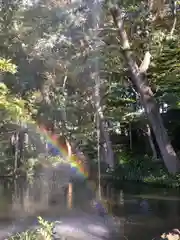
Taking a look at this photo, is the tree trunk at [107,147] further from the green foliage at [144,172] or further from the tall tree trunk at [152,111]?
the tall tree trunk at [152,111]

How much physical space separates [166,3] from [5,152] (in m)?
14.3

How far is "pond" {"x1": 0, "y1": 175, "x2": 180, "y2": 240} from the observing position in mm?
9672

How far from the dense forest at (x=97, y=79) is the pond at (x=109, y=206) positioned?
2.91 metres

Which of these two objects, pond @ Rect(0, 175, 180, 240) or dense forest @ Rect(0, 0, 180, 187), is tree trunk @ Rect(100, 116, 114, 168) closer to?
dense forest @ Rect(0, 0, 180, 187)

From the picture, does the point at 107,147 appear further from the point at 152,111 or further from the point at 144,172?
the point at 152,111

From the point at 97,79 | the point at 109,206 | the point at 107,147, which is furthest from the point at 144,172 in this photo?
the point at 109,206

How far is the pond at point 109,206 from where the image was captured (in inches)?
381

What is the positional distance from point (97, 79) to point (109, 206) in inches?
430

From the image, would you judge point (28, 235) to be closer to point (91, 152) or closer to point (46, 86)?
point (46, 86)

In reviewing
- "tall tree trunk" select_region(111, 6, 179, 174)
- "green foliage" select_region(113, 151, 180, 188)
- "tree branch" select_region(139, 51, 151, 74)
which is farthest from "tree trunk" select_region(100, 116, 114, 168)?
"tree branch" select_region(139, 51, 151, 74)

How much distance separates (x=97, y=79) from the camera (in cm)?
2258

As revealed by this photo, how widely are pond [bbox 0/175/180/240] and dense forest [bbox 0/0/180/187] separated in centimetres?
291

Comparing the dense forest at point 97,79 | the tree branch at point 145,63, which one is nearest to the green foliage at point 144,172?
the dense forest at point 97,79

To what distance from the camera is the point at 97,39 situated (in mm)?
18828
